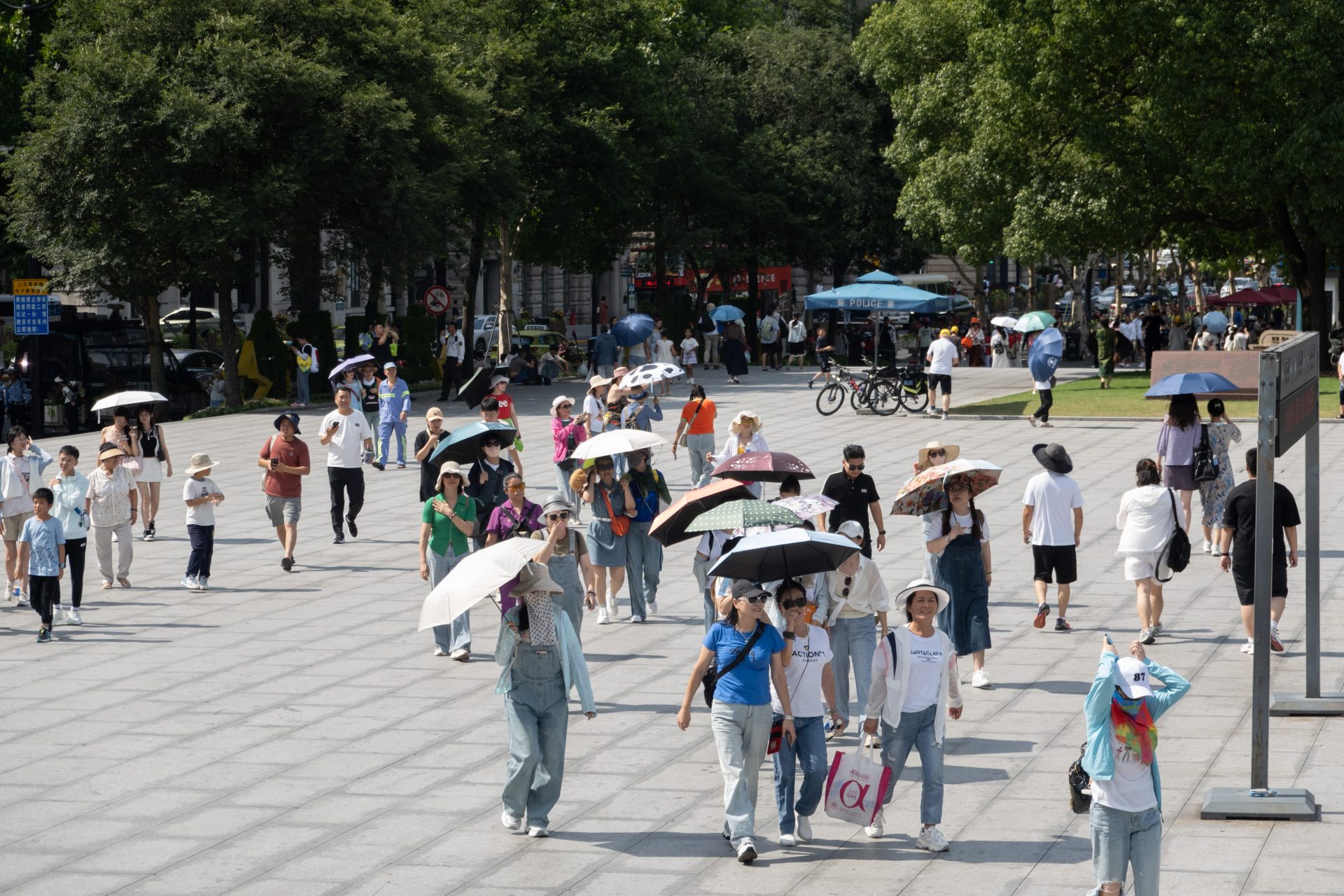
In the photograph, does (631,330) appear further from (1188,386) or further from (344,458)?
(1188,386)

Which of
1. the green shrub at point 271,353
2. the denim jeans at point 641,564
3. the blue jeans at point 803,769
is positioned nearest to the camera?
the blue jeans at point 803,769

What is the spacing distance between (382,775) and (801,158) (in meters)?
45.3

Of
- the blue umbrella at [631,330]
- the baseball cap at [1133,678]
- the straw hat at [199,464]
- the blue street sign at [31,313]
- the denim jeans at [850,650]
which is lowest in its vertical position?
the denim jeans at [850,650]

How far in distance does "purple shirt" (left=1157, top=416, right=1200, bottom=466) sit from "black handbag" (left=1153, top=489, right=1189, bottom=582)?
368 cm

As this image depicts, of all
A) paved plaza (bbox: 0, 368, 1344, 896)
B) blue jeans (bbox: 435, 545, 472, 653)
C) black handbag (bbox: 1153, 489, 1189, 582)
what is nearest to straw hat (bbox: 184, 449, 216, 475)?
paved plaza (bbox: 0, 368, 1344, 896)

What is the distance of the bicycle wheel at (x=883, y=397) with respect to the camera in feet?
103

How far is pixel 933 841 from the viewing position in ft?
26.9

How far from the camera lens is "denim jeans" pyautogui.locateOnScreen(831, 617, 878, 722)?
10.2 meters

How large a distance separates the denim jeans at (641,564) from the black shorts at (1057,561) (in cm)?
324

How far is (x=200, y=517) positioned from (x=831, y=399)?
1753cm

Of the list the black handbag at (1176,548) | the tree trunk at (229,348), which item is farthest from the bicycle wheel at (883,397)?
the black handbag at (1176,548)

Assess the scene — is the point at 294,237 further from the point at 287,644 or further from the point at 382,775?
the point at 382,775

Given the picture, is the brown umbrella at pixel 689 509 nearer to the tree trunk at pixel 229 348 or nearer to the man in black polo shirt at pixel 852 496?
the man in black polo shirt at pixel 852 496

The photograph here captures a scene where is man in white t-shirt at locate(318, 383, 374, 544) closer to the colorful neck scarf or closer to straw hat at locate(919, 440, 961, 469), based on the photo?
straw hat at locate(919, 440, 961, 469)
